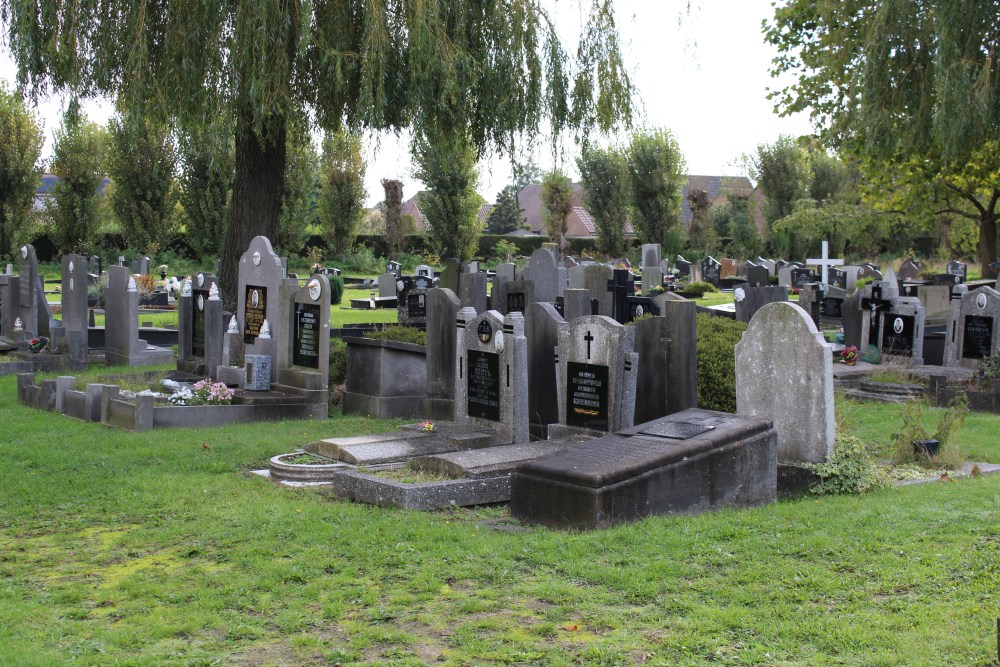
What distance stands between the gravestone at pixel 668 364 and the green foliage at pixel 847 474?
179 centimetres

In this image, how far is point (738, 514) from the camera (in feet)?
23.3

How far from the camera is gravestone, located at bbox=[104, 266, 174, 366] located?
15328 mm

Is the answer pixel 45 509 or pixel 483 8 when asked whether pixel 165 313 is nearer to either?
pixel 483 8

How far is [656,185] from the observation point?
5097 centimetres

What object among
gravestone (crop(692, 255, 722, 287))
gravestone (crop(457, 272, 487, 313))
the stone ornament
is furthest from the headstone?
the stone ornament

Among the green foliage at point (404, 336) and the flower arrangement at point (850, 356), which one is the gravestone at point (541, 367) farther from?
the flower arrangement at point (850, 356)

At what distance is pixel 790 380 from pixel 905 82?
36.4 ft

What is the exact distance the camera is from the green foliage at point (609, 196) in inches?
2044

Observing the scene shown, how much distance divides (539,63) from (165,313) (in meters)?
14.0

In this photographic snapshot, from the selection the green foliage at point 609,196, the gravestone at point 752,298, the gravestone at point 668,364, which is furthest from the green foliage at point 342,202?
the gravestone at point 668,364

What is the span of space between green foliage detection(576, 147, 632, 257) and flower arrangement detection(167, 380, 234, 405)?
41.3m

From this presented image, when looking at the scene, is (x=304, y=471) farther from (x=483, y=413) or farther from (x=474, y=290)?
(x=474, y=290)

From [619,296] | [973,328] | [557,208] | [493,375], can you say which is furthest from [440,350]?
[557,208]

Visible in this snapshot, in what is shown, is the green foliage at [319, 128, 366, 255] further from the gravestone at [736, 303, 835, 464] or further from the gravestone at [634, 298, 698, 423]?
the gravestone at [736, 303, 835, 464]
